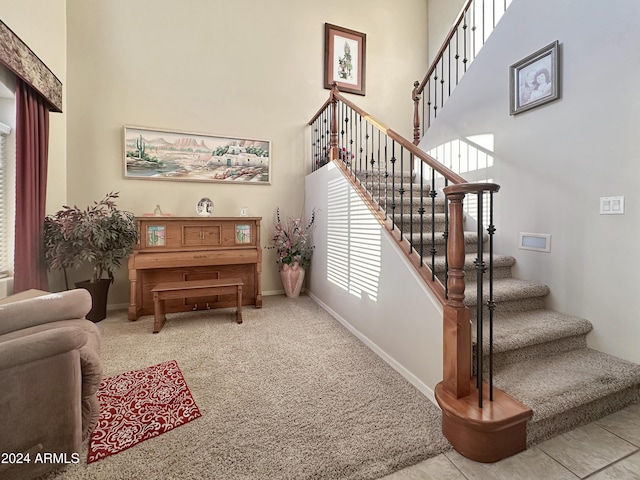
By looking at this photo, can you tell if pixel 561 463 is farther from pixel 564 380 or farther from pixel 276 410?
pixel 276 410

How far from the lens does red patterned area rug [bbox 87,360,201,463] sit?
1.43 meters

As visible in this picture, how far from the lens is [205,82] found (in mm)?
3885

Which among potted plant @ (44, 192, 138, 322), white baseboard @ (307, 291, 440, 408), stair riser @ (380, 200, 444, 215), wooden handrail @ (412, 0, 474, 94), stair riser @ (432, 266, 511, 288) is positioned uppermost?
wooden handrail @ (412, 0, 474, 94)

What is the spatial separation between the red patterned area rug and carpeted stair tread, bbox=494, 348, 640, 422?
1761 millimetres

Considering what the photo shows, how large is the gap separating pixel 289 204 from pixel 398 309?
265 cm

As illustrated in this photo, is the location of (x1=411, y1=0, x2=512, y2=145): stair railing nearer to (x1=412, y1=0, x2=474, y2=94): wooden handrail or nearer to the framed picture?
(x1=412, y1=0, x2=474, y2=94): wooden handrail

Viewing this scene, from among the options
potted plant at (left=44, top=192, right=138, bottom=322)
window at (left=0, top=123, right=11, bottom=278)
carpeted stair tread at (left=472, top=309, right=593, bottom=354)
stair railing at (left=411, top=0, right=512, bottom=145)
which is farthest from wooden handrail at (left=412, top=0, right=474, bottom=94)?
window at (left=0, top=123, right=11, bottom=278)

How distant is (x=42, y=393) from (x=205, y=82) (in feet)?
12.6

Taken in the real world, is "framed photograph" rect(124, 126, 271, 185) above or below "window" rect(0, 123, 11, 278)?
above

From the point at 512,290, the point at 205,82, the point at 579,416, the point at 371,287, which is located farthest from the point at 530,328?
the point at 205,82

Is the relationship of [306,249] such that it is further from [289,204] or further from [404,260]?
[404,260]

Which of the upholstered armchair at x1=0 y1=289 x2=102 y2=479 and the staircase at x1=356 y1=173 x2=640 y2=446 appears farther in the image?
the staircase at x1=356 y1=173 x2=640 y2=446

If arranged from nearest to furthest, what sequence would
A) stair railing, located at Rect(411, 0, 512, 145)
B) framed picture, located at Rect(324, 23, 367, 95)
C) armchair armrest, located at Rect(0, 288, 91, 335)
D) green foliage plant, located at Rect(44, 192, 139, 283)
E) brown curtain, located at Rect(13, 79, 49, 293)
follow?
armchair armrest, located at Rect(0, 288, 91, 335)
brown curtain, located at Rect(13, 79, 49, 293)
green foliage plant, located at Rect(44, 192, 139, 283)
stair railing, located at Rect(411, 0, 512, 145)
framed picture, located at Rect(324, 23, 367, 95)

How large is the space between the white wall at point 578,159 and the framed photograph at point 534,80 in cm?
6
